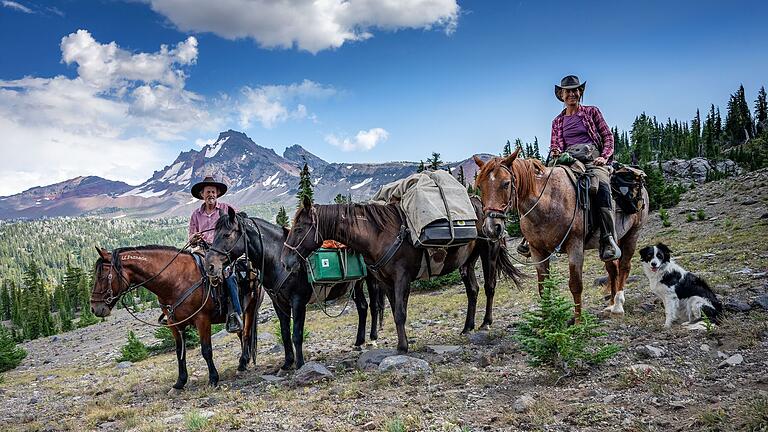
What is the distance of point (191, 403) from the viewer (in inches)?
307

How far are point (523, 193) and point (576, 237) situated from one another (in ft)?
4.34

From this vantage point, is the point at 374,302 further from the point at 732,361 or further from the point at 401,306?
the point at 732,361

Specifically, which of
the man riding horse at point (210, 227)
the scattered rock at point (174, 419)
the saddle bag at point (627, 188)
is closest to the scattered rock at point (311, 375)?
the scattered rock at point (174, 419)

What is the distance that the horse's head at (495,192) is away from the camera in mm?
6957

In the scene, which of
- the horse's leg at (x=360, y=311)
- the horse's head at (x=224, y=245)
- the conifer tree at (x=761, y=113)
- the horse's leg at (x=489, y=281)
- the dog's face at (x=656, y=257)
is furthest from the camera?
the conifer tree at (x=761, y=113)

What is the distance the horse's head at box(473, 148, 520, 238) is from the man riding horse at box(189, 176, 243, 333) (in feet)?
17.2

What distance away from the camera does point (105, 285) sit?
886 cm

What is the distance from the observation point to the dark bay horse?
879cm

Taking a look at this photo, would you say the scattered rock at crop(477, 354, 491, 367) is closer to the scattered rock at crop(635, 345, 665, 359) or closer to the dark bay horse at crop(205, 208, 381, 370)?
the scattered rock at crop(635, 345, 665, 359)

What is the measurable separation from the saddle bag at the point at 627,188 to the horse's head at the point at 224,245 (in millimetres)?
7395

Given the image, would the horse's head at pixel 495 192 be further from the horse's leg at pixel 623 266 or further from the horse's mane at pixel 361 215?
the horse's leg at pixel 623 266

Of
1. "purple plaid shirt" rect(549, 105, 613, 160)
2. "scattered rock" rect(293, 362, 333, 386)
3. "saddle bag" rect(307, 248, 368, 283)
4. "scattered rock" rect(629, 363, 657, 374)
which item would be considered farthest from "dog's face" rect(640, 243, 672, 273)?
"scattered rock" rect(293, 362, 333, 386)

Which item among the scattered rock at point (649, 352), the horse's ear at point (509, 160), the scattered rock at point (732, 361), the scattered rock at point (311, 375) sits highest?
the horse's ear at point (509, 160)

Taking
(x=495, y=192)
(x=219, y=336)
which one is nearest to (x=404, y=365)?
(x=495, y=192)
